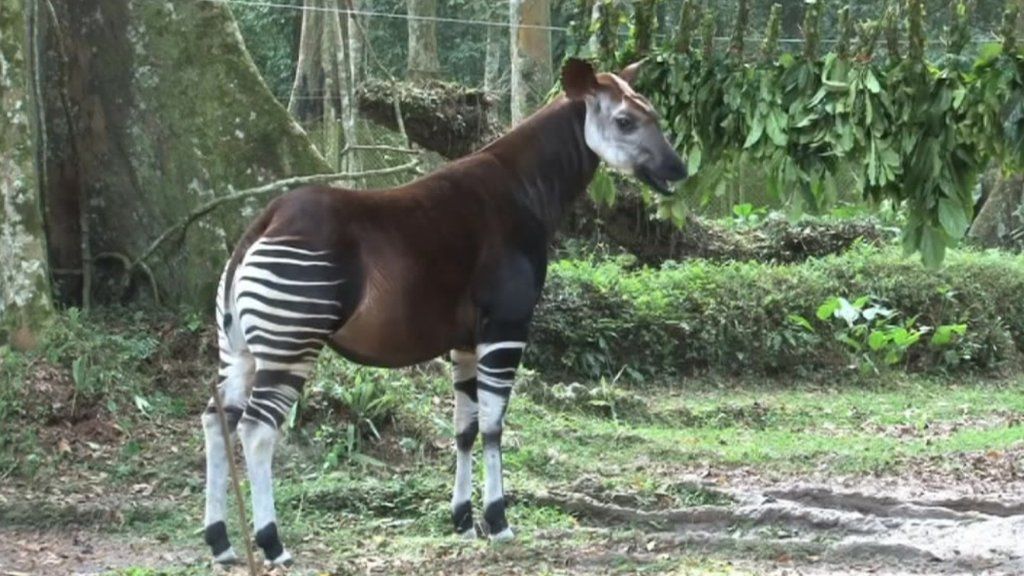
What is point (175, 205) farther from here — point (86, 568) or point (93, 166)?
point (86, 568)

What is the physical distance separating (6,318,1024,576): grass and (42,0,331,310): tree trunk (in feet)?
2.84

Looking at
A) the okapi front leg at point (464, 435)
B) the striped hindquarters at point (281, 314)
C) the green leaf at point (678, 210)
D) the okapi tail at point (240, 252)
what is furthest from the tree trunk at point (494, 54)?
the striped hindquarters at point (281, 314)

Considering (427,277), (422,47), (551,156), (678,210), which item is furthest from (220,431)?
(422,47)

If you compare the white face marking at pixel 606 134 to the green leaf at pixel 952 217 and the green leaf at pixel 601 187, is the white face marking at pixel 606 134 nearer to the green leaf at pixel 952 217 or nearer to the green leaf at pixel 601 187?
the green leaf at pixel 601 187

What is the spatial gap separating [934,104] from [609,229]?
9.96 metres

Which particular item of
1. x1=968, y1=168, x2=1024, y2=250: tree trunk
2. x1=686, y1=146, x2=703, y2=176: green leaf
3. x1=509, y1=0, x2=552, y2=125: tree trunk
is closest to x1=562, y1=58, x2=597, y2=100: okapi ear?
x1=686, y1=146, x2=703, y2=176: green leaf

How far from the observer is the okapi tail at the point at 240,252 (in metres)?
6.27

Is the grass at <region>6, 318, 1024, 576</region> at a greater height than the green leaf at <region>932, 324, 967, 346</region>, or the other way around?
the grass at <region>6, 318, 1024, 576</region>

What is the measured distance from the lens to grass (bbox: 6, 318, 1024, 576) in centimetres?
652

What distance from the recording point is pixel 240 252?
20.7 ft

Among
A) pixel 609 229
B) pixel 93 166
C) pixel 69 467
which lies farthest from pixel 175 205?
pixel 609 229

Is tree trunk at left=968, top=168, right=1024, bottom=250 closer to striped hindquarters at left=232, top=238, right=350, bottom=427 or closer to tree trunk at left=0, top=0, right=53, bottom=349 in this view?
tree trunk at left=0, top=0, right=53, bottom=349

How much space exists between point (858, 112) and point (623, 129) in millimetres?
1230

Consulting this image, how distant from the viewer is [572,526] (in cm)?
701
